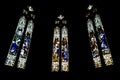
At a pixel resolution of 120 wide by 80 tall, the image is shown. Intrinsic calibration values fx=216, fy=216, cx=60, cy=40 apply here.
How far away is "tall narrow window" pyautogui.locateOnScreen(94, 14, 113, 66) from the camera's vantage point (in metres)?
8.05

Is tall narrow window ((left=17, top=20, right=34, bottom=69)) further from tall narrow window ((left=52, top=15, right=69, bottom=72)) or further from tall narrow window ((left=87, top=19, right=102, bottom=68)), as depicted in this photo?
tall narrow window ((left=87, top=19, right=102, bottom=68))

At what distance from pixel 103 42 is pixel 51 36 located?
241 centimetres

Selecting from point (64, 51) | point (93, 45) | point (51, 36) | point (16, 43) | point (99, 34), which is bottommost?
point (64, 51)

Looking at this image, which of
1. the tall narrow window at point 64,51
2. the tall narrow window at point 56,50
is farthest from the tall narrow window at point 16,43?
the tall narrow window at point 64,51

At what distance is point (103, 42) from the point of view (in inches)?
343

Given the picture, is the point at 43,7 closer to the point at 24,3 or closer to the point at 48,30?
the point at 24,3

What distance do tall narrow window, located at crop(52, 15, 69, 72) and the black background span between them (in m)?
0.22

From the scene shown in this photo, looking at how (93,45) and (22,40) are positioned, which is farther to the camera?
(22,40)

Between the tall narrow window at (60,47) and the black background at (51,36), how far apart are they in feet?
0.72

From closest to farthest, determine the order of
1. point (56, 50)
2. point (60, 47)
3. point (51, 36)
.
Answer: point (56, 50)
point (60, 47)
point (51, 36)

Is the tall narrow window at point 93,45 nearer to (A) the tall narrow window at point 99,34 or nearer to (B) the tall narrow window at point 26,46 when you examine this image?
(A) the tall narrow window at point 99,34

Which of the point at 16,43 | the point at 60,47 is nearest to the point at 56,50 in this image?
the point at 60,47

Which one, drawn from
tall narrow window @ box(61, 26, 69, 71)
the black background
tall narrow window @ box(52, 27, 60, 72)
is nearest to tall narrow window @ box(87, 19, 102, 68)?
the black background

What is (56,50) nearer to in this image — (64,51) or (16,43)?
(64,51)
